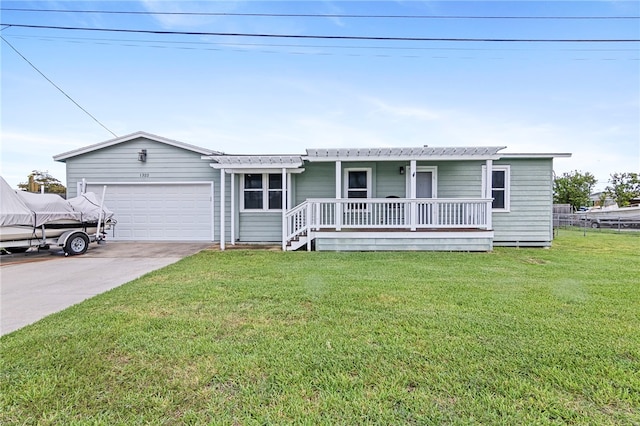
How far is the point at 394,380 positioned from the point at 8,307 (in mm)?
4814

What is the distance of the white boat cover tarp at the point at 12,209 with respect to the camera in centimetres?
733

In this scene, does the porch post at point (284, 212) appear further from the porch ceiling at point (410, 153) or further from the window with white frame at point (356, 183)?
the window with white frame at point (356, 183)

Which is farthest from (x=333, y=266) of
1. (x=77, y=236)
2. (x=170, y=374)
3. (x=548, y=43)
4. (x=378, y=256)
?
(x=548, y=43)

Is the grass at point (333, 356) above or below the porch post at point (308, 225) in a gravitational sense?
below

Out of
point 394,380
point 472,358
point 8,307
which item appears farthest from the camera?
point 8,307

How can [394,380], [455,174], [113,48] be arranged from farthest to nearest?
[113,48], [455,174], [394,380]

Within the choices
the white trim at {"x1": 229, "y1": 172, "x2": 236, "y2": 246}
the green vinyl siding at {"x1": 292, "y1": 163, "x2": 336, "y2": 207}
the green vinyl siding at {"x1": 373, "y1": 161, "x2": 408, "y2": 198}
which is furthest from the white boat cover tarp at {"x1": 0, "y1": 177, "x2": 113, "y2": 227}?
the green vinyl siding at {"x1": 373, "y1": 161, "x2": 408, "y2": 198}

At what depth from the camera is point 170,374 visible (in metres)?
2.29

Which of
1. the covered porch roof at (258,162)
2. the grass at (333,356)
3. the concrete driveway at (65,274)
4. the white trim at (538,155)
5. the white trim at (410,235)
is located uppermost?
the white trim at (538,155)

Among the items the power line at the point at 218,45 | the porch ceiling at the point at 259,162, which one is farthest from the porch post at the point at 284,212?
the power line at the point at 218,45

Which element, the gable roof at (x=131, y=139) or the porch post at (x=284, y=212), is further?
the gable roof at (x=131, y=139)

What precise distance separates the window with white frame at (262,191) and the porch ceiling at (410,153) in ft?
6.45

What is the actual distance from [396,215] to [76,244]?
8.83 meters

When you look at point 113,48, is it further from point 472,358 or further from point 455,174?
point 472,358
